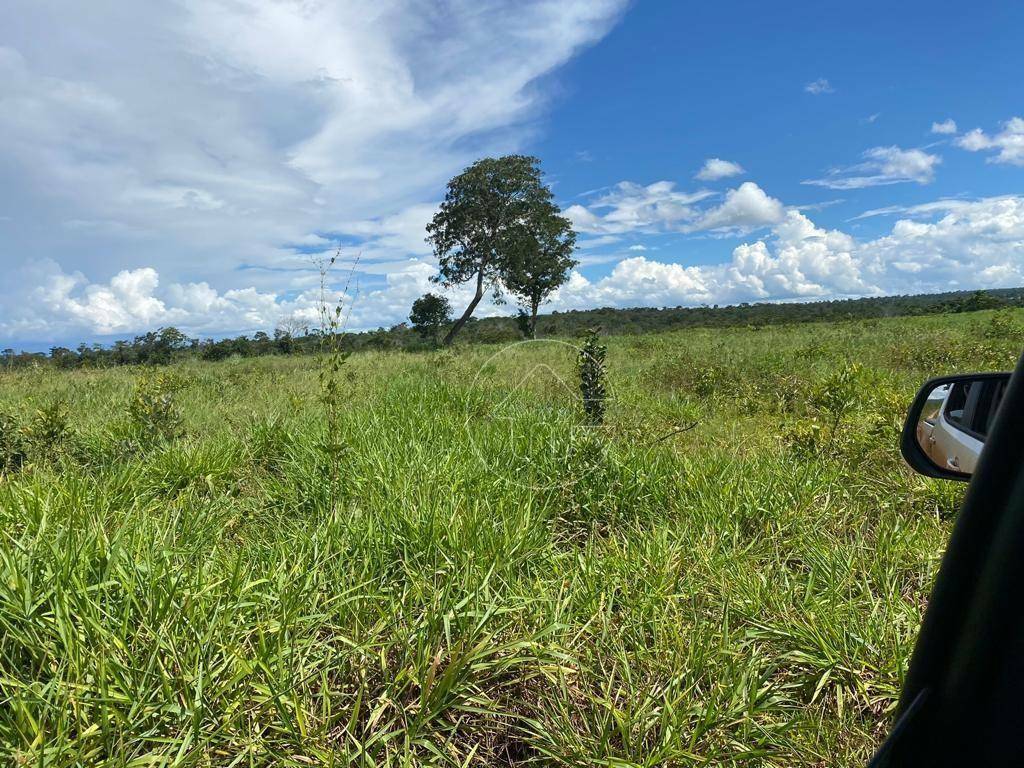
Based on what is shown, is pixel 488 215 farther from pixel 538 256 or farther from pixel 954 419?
pixel 954 419

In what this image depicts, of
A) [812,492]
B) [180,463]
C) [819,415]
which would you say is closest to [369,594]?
[180,463]

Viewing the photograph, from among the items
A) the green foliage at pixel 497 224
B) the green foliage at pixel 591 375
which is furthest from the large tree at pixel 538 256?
the green foliage at pixel 591 375

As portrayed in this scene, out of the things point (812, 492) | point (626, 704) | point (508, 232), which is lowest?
point (626, 704)

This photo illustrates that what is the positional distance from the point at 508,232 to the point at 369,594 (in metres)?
30.3

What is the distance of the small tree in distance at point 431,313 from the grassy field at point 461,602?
33488 millimetres

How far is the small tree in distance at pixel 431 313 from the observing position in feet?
123

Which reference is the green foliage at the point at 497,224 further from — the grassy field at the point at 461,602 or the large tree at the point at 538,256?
the grassy field at the point at 461,602

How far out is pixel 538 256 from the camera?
32031 mm

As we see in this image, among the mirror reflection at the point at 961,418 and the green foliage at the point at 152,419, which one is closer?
the mirror reflection at the point at 961,418

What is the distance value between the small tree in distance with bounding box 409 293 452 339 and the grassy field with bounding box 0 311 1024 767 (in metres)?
33.5

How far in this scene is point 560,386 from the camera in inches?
309

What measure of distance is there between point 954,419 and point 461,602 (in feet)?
7.33

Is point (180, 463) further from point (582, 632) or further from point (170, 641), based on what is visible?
point (582, 632)

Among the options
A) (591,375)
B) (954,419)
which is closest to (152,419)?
(591,375)
